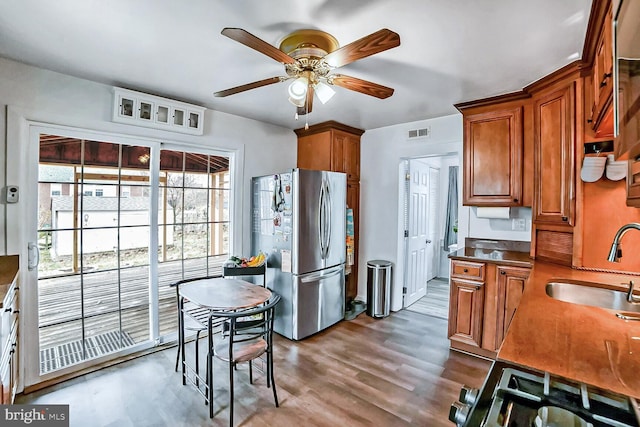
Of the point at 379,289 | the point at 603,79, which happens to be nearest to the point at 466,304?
the point at 379,289

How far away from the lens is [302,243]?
3195 millimetres

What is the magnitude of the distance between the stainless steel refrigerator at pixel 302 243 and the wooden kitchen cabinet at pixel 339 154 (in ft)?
1.55

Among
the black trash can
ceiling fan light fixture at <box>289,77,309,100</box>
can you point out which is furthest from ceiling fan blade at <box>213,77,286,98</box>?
the black trash can

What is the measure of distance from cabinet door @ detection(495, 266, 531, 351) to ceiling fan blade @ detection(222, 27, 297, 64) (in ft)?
8.11

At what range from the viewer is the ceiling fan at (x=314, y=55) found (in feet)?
4.85

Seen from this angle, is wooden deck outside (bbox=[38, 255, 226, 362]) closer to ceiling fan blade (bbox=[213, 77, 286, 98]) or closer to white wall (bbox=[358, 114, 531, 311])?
ceiling fan blade (bbox=[213, 77, 286, 98])

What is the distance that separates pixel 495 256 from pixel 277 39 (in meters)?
2.62

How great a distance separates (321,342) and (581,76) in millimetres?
3135

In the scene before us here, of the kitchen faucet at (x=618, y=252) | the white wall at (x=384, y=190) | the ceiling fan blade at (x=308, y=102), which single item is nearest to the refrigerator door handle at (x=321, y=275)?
the white wall at (x=384, y=190)

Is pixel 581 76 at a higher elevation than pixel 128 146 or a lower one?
higher

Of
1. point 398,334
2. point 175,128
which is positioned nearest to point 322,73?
point 175,128

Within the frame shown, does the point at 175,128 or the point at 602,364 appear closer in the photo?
the point at 602,364

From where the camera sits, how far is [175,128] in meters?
3.02

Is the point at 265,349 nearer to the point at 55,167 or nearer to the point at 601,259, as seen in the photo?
the point at 55,167
